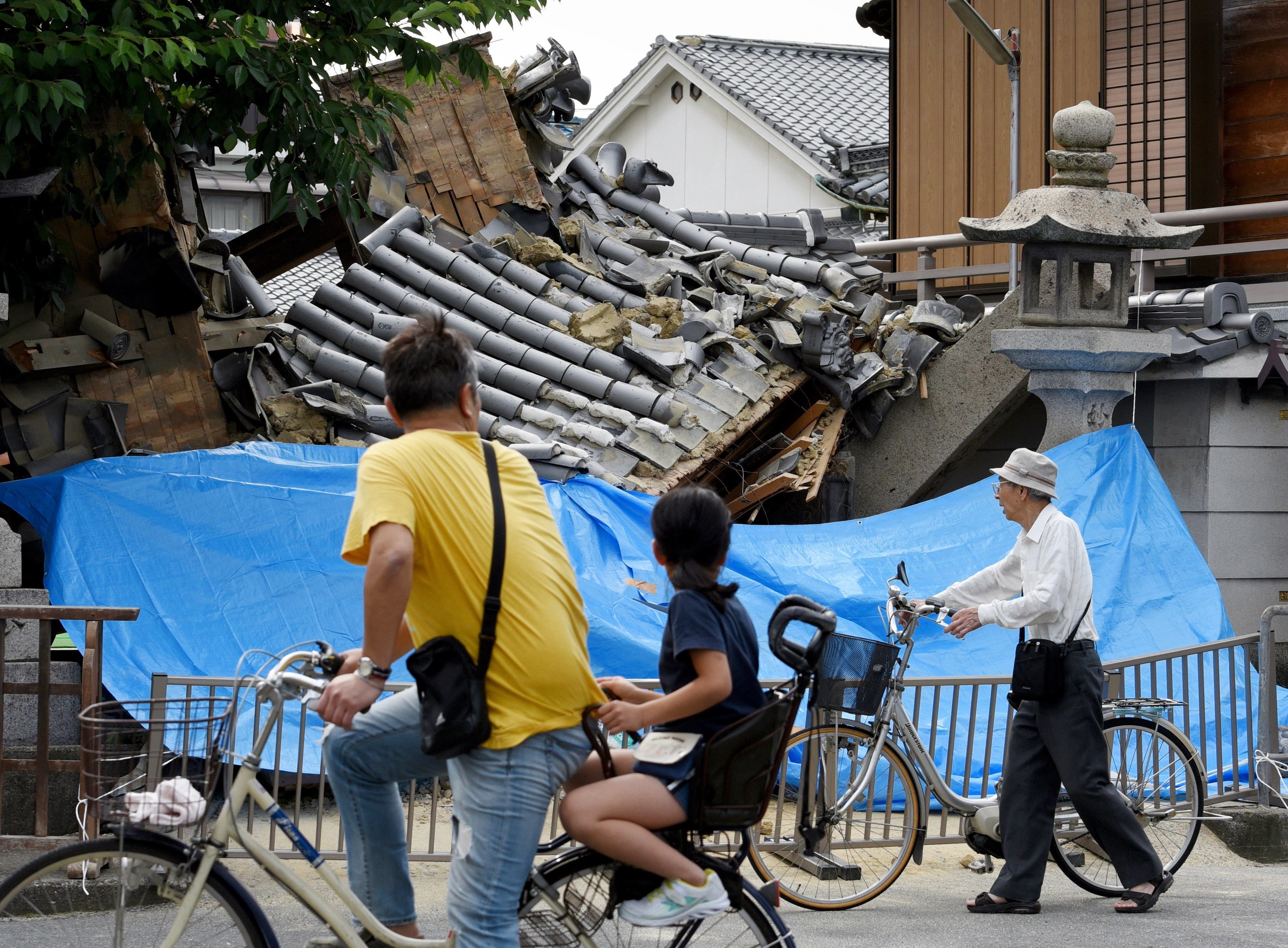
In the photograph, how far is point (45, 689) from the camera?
5531 mm

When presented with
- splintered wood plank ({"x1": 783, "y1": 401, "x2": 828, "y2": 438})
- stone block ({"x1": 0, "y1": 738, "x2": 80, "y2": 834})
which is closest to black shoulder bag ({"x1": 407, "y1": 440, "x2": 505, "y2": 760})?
stone block ({"x1": 0, "y1": 738, "x2": 80, "y2": 834})

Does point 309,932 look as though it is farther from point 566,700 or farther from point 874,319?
point 874,319

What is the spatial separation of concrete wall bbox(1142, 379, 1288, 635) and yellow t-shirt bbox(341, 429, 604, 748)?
8.37 m

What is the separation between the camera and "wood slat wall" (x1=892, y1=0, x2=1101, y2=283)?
44.9 feet

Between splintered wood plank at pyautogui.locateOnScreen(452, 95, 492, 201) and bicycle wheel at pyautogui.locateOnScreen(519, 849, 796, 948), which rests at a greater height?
splintered wood plank at pyautogui.locateOnScreen(452, 95, 492, 201)

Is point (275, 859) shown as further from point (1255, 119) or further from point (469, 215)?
point (1255, 119)

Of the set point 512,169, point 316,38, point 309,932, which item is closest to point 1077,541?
point 309,932

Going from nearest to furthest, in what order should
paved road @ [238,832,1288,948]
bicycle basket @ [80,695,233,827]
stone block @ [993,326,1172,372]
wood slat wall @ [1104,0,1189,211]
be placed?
bicycle basket @ [80,695,233,827], paved road @ [238,832,1288,948], stone block @ [993,326,1172,372], wood slat wall @ [1104,0,1189,211]

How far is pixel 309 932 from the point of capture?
5.23 metres

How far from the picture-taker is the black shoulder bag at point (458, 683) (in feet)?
10.4

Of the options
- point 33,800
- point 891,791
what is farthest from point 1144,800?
point 33,800

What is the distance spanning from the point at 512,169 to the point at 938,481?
461 cm

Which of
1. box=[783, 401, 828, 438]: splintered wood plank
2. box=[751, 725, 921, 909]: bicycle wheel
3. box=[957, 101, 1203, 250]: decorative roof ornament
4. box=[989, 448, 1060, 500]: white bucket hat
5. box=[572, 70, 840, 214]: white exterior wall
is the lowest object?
box=[751, 725, 921, 909]: bicycle wheel

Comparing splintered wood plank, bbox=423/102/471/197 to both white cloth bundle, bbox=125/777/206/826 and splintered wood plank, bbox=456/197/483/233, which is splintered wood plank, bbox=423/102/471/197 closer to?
splintered wood plank, bbox=456/197/483/233
